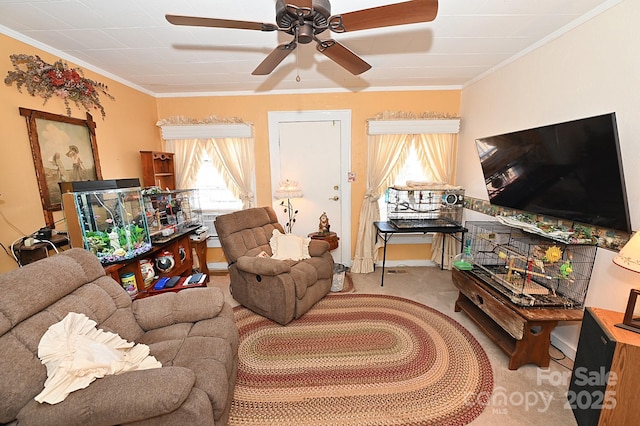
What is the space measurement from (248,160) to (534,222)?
3.27 metres

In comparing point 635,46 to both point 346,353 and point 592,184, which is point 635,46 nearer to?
point 592,184

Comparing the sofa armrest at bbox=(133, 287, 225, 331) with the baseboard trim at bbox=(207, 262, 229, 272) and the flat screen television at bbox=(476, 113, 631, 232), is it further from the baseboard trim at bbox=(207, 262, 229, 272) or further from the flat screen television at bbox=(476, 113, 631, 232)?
the flat screen television at bbox=(476, 113, 631, 232)

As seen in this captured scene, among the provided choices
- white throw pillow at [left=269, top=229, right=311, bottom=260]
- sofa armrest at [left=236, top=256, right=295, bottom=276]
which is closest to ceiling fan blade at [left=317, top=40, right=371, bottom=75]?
sofa armrest at [left=236, top=256, right=295, bottom=276]

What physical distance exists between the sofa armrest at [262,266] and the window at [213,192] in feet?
4.85

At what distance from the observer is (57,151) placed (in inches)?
87.8

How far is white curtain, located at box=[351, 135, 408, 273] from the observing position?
139 inches

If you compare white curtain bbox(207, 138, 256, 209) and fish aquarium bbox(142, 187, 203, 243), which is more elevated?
white curtain bbox(207, 138, 256, 209)

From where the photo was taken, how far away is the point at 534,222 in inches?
89.3

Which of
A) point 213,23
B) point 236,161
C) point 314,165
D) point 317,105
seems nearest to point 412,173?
point 314,165

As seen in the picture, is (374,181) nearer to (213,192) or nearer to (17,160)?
(213,192)

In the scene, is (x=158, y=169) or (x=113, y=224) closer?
(x=113, y=224)

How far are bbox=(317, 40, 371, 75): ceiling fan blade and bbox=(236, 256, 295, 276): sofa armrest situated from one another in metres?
1.69

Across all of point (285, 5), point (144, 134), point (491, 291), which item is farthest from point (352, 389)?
point (144, 134)

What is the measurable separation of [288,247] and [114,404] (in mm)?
2026
